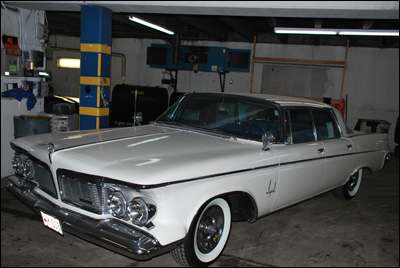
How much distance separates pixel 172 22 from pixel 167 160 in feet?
26.1

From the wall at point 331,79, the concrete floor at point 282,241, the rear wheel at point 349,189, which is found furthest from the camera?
the wall at point 331,79

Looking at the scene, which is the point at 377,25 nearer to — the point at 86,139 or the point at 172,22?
the point at 172,22

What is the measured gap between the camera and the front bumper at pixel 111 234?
7.82ft

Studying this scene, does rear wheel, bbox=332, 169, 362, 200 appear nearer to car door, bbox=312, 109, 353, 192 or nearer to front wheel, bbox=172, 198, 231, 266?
car door, bbox=312, 109, 353, 192

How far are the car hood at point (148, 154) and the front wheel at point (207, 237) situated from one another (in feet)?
1.25

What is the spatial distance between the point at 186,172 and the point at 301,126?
194 cm

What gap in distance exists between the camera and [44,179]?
3.07m

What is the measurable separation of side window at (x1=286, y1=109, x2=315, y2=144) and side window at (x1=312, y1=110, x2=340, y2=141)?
143mm

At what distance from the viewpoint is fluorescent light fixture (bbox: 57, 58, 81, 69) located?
14.3 meters

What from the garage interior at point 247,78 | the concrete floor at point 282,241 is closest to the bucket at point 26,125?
the garage interior at point 247,78

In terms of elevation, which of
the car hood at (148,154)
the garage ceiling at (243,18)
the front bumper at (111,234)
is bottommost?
the front bumper at (111,234)

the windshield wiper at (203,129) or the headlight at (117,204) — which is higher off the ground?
the windshield wiper at (203,129)

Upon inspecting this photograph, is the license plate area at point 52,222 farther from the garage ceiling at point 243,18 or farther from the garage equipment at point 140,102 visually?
the garage equipment at point 140,102

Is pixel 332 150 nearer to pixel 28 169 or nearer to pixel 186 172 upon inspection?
pixel 186 172
